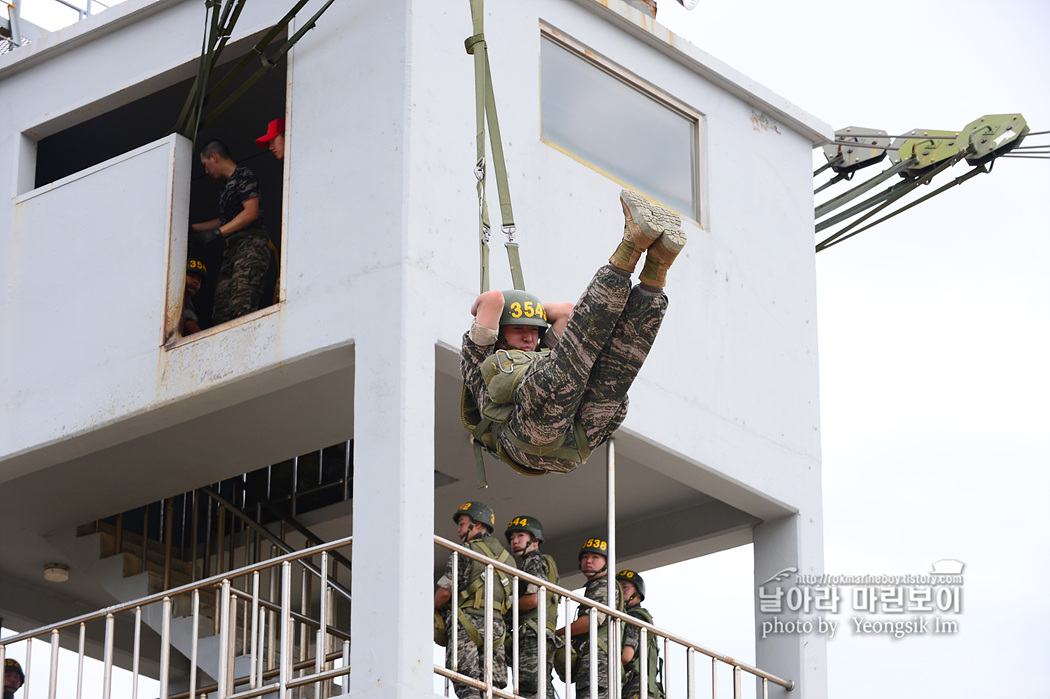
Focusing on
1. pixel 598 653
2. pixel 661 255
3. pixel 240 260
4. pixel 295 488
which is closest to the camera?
pixel 661 255

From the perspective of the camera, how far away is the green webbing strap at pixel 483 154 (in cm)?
1127

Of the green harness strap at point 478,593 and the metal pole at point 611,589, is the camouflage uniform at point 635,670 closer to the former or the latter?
the metal pole at point 611,589

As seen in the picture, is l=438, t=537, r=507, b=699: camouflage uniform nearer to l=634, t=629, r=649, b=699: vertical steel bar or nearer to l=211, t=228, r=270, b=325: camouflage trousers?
l=634, t=629, r=649, b=699: vertical steel bar

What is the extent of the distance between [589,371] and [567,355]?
0.49 ft

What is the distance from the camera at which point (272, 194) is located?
17.6 meters

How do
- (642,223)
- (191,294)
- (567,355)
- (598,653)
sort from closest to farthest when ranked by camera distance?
1. (642,223)
2. (567,355)
3. (598,653)
4. (191,294)

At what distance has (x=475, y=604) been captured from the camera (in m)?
12.9

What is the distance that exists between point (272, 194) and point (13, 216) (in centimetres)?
354

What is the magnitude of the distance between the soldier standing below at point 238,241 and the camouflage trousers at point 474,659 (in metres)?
2.89

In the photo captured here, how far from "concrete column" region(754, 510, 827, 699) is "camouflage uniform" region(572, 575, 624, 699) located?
1235mm

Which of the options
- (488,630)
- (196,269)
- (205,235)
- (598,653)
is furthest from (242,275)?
(598,653)

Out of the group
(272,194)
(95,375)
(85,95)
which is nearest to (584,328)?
(95,375)

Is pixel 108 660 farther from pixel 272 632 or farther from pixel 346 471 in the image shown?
pixel 346 471

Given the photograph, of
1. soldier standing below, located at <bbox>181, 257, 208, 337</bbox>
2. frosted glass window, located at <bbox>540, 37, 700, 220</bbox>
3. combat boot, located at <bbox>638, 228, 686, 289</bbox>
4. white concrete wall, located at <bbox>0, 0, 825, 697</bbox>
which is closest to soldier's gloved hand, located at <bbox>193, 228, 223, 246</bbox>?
soldier standing below, located at <bbox>181, 257, 208, 337</bbox>
